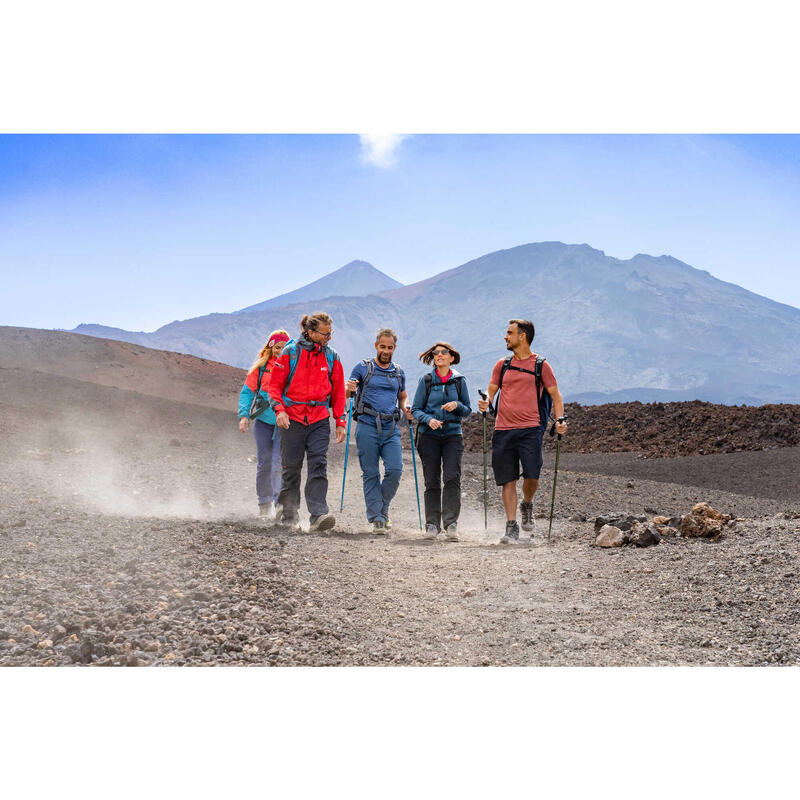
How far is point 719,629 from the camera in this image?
4.19 meters

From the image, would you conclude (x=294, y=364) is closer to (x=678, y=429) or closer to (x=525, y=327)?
(x=525, y=327)

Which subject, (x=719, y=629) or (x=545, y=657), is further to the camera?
(x=719, y=629)

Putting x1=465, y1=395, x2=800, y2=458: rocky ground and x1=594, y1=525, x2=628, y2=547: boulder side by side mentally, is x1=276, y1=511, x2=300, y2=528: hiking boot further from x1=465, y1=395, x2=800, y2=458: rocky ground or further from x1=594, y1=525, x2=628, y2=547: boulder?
x1=465, y1=395, x2=800, y2=458: rocky ground

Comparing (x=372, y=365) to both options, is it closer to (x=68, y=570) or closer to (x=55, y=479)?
(x=68, y=570)

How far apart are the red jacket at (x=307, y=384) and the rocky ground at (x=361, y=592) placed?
1.00 meters

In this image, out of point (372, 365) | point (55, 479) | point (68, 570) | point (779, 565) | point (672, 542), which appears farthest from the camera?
point (55, 479)

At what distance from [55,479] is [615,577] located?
6577 mm

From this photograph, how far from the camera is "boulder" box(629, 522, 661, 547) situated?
6.17 meters

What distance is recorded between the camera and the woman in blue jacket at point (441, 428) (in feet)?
21.9

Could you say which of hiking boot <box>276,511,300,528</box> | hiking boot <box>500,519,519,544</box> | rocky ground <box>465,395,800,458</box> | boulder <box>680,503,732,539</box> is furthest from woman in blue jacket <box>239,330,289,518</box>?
rocky ground <box>465,395,800,458</box>

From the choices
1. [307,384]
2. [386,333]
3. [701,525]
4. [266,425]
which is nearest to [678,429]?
[701,525]

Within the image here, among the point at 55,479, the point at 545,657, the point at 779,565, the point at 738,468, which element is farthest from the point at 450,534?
the point at 738,468

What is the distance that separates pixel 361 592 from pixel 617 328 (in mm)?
175380

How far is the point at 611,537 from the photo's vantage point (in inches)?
250
